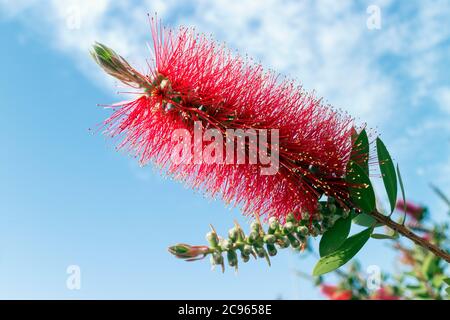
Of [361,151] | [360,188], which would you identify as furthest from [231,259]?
[361,151]

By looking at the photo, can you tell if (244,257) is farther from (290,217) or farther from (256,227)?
(290,217)

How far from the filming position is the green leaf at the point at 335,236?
2316mm

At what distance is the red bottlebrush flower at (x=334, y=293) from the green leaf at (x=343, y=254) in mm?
2038

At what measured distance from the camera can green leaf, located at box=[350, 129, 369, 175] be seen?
8.04ft

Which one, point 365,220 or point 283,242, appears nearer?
point 283,242

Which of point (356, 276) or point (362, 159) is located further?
point (356, 276)

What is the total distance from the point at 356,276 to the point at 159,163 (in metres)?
2.47

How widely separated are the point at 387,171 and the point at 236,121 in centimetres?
72

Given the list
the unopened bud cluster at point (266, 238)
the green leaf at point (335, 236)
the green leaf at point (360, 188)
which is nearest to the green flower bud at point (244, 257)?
the unopened bud cluster at point (266, 238)

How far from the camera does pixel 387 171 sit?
253cm

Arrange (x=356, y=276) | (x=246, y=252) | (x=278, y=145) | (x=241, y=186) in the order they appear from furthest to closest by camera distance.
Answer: (x=356, y=276), (x=241, y=186), (x=278, y=145), (x=246, y=252)

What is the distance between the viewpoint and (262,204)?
2.44 metres
